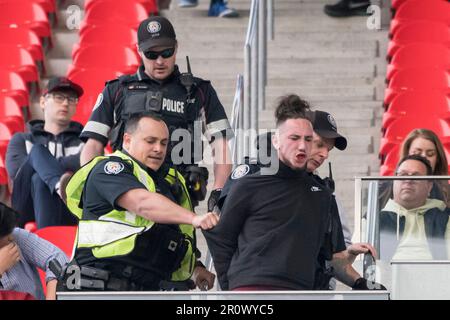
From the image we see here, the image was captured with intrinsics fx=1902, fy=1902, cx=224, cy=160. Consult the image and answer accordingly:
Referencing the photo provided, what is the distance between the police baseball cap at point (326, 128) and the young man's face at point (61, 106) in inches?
104

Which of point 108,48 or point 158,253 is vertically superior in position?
point 108,48

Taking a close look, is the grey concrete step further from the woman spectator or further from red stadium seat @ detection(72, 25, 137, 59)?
A: the woman spectator

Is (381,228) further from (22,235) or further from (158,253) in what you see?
(22,235)

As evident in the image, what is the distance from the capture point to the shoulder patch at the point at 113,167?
895 centimetres

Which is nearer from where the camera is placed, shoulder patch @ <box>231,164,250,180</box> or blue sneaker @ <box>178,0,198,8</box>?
shoulder patch @ <box>231,164,250,180</box>

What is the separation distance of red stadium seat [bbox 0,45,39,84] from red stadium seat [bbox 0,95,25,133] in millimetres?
398

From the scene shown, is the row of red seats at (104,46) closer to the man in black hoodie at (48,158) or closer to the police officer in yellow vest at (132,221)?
the man in black hoodie at (48,158)

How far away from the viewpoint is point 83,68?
14.3 m

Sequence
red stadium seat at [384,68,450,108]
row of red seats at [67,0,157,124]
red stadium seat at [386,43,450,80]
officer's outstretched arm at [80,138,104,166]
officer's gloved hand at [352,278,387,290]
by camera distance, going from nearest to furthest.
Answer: officer's gloved hand at [352,278,387,290] < officer's outstretched arm at [80,138,104,166] < red stadium seat at [384,68,450,108] < red stadium seat at [386,43,450,80] < row of red seats at [67,0,157,124]

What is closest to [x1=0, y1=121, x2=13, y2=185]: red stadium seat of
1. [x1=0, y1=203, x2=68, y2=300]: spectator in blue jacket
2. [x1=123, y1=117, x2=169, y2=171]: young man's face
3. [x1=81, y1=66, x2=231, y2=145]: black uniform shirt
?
[x1=81, y1=66, x2=231, y2=145]: black uniform shirt

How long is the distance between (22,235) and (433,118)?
4.72 m

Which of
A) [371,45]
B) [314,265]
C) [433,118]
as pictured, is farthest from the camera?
[371,45]

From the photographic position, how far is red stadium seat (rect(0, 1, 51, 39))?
48.8 feet
